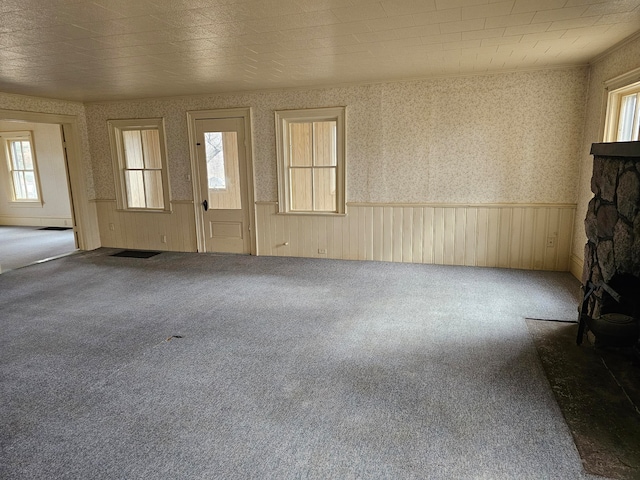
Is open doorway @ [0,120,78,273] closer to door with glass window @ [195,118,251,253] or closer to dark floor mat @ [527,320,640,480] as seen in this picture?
door with glass window @ [195,118,251,253]

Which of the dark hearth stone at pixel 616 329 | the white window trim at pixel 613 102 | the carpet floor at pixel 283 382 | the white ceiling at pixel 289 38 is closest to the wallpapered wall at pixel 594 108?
the white window trim at pixel 613 102

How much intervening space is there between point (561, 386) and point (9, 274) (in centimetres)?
635

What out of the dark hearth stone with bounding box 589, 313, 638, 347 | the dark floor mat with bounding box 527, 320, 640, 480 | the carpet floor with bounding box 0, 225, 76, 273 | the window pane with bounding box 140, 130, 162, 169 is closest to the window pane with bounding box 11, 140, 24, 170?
the carpet floor with bounding box 0, 225, 76, 273

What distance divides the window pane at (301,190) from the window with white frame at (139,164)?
2131mm

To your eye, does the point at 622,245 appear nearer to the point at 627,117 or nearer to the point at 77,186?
the point at 627,117

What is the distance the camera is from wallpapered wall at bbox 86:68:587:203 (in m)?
4.83

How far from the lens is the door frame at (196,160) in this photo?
19.5 feet

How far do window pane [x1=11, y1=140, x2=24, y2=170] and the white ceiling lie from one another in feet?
16.7

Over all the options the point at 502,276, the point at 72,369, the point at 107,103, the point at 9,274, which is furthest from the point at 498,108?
the point at 9,274

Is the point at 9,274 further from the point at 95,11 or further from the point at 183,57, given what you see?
the point at 95,11

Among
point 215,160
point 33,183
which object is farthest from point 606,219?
point 33,183

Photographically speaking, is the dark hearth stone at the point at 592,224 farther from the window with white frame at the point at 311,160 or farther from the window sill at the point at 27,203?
the window sill at the point at 27,203

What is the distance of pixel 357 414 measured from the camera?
7.40 feet

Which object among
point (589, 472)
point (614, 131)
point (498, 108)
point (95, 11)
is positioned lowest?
point (589, 472)
